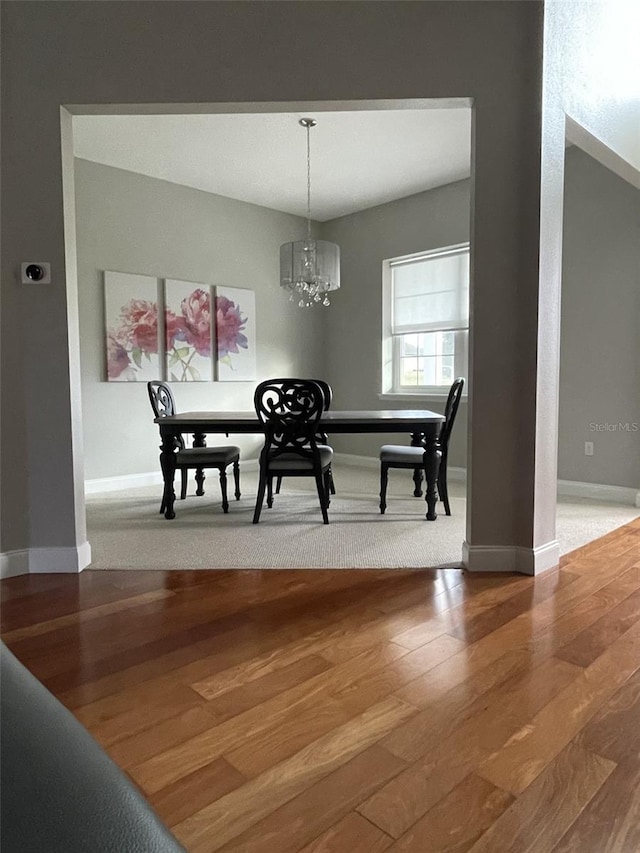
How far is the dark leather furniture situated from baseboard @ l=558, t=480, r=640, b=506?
4281 mm

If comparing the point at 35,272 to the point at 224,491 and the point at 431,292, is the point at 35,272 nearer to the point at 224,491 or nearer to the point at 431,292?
the point at 224,491

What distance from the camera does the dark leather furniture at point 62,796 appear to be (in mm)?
426

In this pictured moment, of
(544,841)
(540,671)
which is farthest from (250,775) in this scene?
(540,671)

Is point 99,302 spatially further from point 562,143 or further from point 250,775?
point 250,775

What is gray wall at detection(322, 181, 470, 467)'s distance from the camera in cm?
518

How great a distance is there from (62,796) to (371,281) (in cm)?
579

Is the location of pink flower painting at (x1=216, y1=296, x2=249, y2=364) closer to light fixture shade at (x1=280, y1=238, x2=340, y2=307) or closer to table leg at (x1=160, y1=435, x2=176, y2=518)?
light fixture shade at (x1=280, y1=238, x2=340, y2=307)

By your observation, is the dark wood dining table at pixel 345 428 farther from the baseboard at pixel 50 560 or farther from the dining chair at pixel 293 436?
the baseboard at pixel 50 560

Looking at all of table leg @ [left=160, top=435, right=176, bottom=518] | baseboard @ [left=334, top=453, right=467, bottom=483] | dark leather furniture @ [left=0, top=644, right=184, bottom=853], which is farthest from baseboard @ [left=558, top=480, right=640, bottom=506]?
dark leather furniture @ [left=0, top=644, right=184, bottom=853]

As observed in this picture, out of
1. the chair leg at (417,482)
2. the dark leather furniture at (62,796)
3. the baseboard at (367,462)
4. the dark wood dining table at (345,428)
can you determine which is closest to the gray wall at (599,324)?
the baseboard at (367,462)

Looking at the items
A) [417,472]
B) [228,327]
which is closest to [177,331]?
[228,327]

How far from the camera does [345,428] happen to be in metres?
3.56

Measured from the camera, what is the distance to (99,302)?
15.5 ft

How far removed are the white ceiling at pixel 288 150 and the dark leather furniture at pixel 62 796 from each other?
3668 mm
